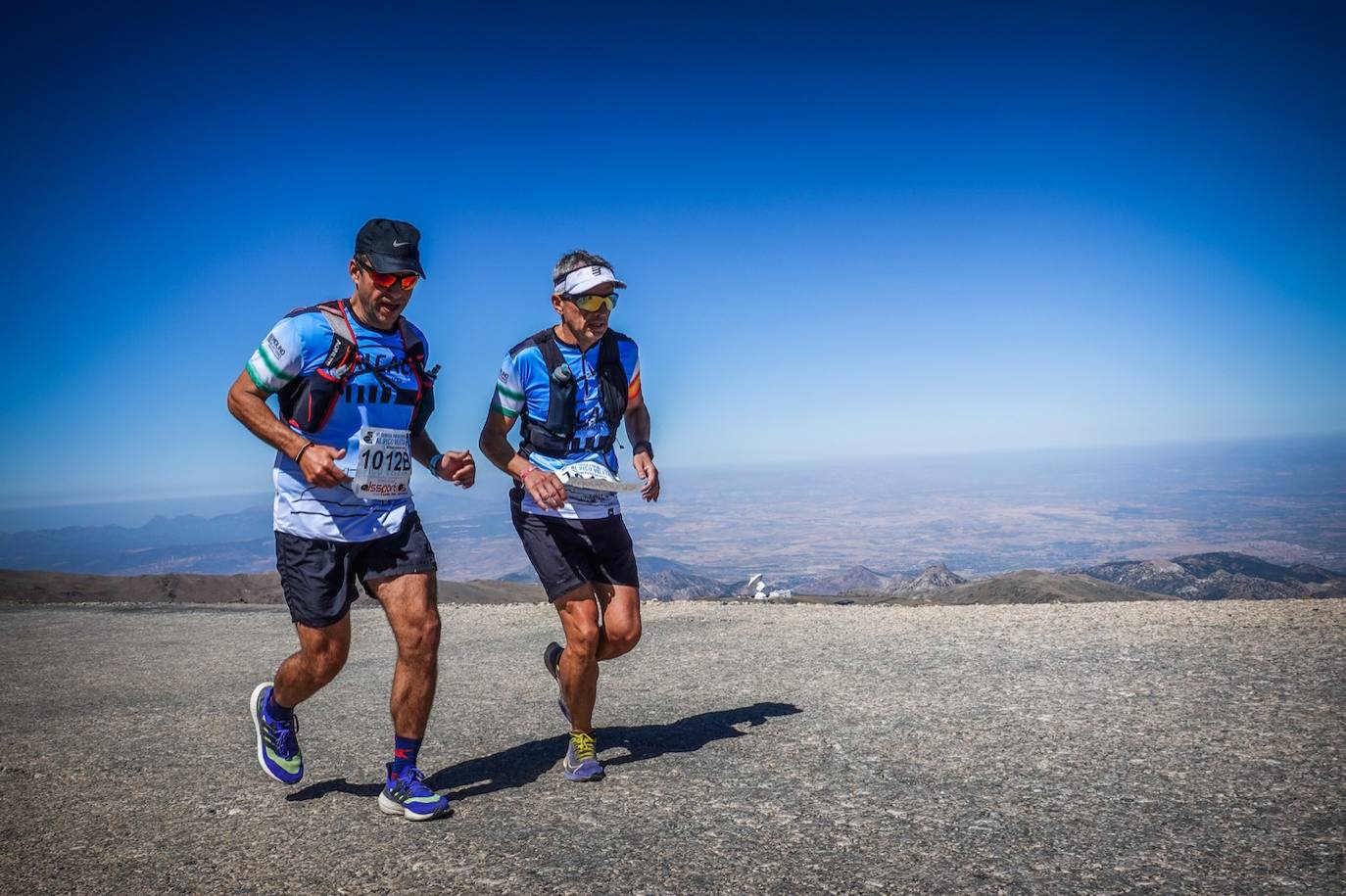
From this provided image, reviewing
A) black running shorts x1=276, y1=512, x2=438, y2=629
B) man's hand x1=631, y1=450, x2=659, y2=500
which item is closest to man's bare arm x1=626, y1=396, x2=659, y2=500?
man's hand x1=631, y1=450, x2=659, y2=500

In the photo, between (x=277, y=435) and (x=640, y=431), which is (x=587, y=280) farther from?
(x=277, y=435)

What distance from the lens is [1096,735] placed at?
4.76m

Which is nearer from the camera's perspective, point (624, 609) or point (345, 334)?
point (345, 334)

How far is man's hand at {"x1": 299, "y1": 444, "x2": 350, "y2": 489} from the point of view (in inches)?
139

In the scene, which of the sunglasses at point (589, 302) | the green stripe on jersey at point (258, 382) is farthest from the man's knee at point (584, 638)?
the green stripe on jersey at point (258, 382)

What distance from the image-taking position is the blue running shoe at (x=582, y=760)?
4.31m

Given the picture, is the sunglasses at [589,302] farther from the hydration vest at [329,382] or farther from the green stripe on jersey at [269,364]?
the green stripe on jersey at [269,364]

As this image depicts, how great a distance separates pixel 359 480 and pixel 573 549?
1219mm

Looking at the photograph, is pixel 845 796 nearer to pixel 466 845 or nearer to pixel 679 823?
pixel 679 823

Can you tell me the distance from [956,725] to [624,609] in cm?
222

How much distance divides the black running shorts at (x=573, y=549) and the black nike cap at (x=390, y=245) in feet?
4.57

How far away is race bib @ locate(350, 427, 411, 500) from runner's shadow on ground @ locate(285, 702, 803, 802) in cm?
159

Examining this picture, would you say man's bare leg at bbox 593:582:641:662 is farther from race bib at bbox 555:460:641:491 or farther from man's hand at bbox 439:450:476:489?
man's hand at bbox 439:450:476:489

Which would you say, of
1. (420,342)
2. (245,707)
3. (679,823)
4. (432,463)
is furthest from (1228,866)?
(245,707)
